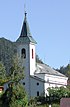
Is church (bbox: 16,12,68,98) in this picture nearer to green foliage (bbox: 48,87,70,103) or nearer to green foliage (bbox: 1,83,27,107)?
green foliage (bbox: 48,87,70,103)

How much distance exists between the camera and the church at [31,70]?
87.5 meters

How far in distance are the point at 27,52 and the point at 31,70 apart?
297 centimetres

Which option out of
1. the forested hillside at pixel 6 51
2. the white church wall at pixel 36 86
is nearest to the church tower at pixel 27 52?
the white church wall at pixel 36 86

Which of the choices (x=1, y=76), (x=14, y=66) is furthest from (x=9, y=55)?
(x=14, y=66)

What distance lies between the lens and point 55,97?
78812mm

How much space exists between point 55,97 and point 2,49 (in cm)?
6138

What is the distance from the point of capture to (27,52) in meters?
88.6

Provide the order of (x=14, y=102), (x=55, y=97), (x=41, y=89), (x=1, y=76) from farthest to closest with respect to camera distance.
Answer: (x=1, y=76) < (x=41, y=89) < (x=55, y=97) < (x=14, y=102)

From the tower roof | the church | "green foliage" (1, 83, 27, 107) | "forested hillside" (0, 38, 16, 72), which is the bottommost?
"green foliage" (1, 83, 27, 107)

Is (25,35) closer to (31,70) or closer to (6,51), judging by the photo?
(31,70)

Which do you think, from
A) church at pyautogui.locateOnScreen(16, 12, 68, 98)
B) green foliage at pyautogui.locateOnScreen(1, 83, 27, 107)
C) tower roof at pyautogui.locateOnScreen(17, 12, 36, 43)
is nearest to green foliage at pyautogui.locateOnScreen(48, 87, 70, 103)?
church at pyautogui.locateOnScreen(16, 12, 68, 98)

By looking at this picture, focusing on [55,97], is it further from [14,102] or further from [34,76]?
[14,102]

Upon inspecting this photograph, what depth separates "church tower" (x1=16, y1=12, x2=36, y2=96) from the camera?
88.6 m

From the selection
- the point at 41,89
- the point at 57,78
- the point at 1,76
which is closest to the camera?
the point at 41,89
